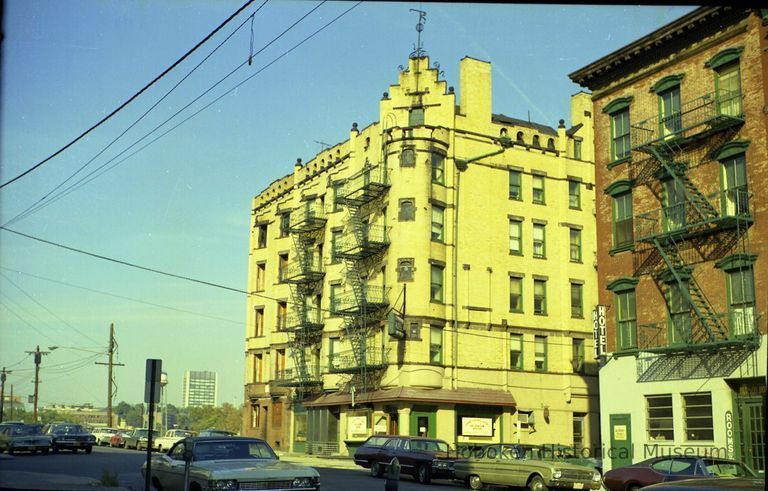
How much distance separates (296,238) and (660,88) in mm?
31308

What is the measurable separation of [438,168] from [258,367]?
21.4 metres

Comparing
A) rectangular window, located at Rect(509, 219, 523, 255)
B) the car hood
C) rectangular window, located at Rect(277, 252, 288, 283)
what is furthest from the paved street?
rectangular window, located at Rect(277, 252, 288, 283)

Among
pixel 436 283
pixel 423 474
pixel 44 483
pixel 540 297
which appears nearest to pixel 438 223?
pixel 436 283

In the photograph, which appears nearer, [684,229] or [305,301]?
[684,229]

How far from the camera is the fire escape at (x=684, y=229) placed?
28.5 metres

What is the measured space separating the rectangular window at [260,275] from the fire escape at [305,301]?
452 cm

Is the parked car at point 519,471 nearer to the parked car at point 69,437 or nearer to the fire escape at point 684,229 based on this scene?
the fire escape at point 684,229

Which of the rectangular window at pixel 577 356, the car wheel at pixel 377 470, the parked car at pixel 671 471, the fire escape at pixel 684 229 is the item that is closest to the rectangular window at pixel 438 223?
the rectangular window at pixel 577 356

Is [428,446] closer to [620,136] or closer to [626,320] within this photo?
[626,320]

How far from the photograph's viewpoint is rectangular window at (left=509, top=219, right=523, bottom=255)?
5144 cm

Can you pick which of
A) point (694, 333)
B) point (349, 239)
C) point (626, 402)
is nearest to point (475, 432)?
point (349, 239)

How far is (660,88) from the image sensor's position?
3200 cm

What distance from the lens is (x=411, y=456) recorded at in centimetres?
3133

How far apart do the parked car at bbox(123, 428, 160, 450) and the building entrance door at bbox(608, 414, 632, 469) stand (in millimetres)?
29468
